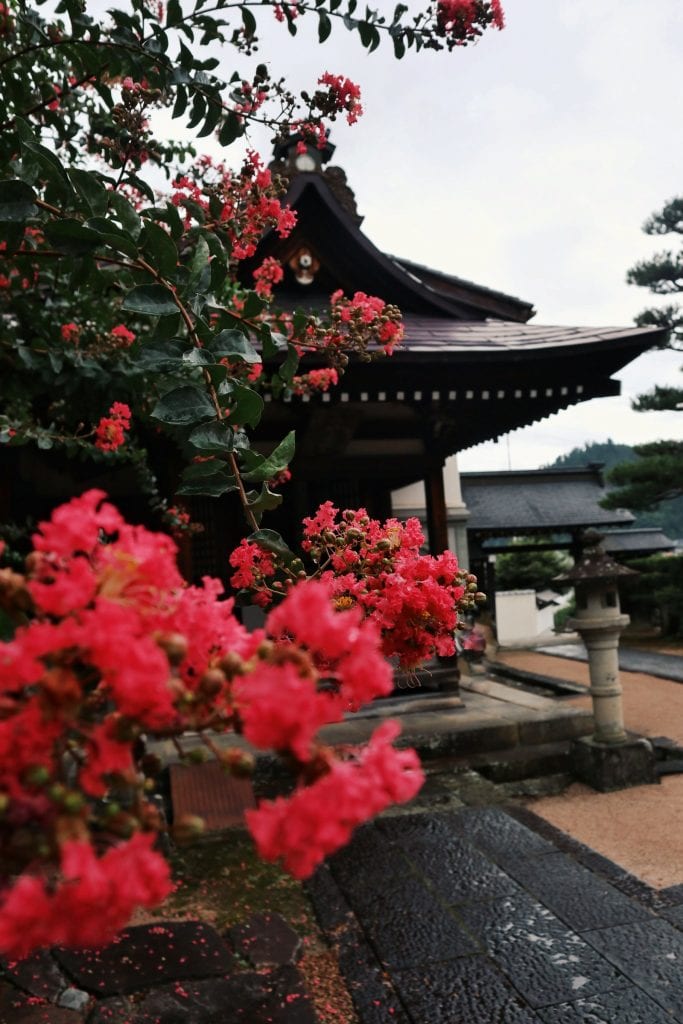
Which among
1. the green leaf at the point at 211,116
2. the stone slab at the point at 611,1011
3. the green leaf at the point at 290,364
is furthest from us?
the stone slab at the point at 611,1011

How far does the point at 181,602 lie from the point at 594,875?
335 cm

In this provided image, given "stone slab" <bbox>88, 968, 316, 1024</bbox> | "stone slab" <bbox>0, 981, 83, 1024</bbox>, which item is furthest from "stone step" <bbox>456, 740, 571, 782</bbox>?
"stone slab" <bbox>0, 981, 83, 1024</bbox>

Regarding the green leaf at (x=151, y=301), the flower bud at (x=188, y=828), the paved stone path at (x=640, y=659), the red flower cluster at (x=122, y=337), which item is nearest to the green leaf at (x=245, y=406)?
the green leaf at (x=151, y=301)

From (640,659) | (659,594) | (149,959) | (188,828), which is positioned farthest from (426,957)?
(659,594)

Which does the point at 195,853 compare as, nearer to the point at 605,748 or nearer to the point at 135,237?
the point at 605,748

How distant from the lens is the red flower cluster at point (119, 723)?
429 millimetres

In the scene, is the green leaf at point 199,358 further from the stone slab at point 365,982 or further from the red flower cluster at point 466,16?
the stone slab at point 365,982

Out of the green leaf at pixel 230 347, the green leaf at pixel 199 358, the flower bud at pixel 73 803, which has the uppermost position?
the green leaf at pixel 230 347

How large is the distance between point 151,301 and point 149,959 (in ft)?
8.43

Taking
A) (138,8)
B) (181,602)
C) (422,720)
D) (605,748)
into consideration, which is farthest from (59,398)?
(605,748)

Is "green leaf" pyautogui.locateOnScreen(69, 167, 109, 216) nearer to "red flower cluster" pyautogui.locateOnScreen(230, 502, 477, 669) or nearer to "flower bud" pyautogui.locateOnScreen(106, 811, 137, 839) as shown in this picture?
"red flower cluster" pyautogui.locateOnScreen(230, 502, 477, 669)

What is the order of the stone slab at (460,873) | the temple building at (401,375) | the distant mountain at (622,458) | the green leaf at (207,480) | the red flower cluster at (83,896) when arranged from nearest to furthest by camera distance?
the red flower cluster at (83,896)
the green leaf at (207,480)
the stone slab at (460,873)
the temple building at (401,375)
the distant mountain at (622,458)

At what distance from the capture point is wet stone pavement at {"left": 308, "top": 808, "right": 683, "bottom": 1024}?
89.0 inches

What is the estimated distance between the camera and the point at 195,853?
3.71 metres
